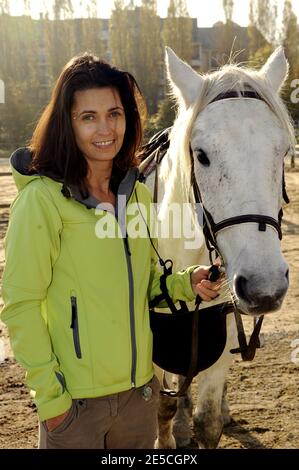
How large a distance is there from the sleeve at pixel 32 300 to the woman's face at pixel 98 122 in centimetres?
27

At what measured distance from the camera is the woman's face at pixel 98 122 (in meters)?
1.63

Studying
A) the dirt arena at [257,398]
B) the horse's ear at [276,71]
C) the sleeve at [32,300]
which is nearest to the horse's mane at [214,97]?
the horse's ear at [276,71]

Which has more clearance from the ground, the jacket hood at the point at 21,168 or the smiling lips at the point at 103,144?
the smiling lips at the point at 103,144

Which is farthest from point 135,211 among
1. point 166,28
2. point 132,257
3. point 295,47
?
point 166,28

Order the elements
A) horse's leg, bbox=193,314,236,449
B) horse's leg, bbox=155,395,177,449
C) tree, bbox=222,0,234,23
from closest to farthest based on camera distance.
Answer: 1. horse's leg, bbox=193,314,236,449
2. horse's leg, bbox=155,395,177,449
3. tree, bbox=222,0,234,23

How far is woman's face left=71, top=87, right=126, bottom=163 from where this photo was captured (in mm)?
1634

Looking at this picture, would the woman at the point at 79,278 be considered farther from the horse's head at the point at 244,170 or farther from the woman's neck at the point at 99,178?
the horse's head at the point at 244,170

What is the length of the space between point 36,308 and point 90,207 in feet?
1.20

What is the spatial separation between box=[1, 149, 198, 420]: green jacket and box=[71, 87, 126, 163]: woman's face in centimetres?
17

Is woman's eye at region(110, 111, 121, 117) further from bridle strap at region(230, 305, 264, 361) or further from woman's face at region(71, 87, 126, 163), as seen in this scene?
bridle strap at region(230, 305, 264, 361)

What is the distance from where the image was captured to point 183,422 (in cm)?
331

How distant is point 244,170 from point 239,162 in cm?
4

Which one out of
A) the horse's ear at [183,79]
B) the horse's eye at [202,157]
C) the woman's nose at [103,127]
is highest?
the horse's ear at [183,79]

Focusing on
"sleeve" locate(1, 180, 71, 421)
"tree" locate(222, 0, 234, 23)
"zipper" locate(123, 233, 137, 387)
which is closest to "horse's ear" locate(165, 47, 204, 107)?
"zipper" locate(123, 233, 137, 387)
